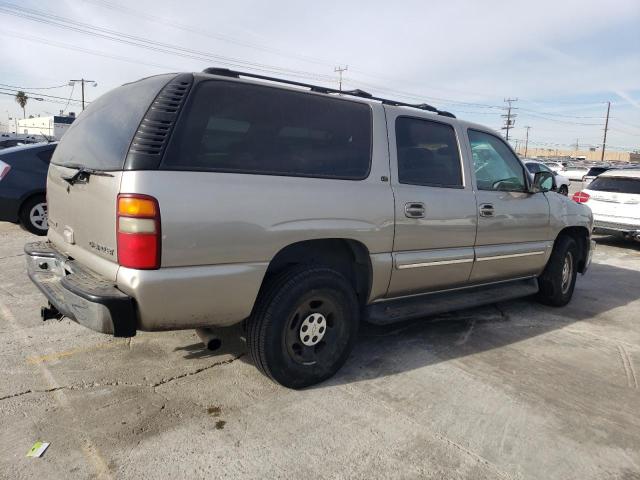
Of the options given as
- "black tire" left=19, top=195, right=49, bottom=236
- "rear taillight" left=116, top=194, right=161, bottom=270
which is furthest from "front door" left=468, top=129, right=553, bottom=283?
"black tire" left=19, top=195, right=49, bottom=236

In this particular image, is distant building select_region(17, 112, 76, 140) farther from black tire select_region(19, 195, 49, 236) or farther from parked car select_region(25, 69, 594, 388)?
parked car select_region(25, 69, 594, 388)

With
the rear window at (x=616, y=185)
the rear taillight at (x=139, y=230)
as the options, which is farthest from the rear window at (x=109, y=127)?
the rear window at (x=616, y=185)

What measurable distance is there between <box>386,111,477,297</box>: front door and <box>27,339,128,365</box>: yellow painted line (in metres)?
2.19

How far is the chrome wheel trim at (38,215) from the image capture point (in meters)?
7.48

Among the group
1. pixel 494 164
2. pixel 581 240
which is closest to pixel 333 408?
pixel 494 164

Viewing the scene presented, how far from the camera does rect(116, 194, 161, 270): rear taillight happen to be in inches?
98.7

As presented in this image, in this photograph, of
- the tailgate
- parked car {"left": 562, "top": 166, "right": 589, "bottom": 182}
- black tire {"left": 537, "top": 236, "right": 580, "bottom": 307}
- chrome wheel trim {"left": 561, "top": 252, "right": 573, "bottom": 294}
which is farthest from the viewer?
parked car {"left": 562, "top": 166, "right": 589, "bottom": 182}

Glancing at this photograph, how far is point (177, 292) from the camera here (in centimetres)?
263

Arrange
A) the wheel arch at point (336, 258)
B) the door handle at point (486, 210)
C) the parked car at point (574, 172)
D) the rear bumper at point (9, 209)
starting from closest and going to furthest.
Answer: the wheel arch at point (336, 258) → the door handle at point (486, 210) → the rear bumper at point (9, 209) → the parked car at point (574, 172)

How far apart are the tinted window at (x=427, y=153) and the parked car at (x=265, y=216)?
0.01m

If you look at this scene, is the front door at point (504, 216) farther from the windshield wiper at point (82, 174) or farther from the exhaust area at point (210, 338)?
the windshield wiper at point (82, 174)

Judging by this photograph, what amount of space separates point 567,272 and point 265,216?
4.15 m

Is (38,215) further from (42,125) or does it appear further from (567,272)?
(42,125)

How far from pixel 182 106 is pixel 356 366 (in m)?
2.19
